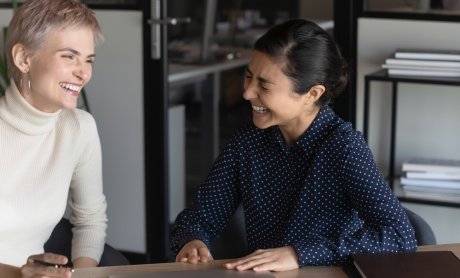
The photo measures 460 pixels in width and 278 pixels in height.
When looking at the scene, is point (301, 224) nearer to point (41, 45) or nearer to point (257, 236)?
point (257, 236)

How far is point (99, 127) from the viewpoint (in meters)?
3.91

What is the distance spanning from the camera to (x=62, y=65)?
221cm

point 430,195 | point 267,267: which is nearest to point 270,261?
point 267,267

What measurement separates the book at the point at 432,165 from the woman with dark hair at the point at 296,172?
1021 mm

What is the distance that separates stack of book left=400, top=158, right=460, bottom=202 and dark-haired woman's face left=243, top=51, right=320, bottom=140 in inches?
44.4

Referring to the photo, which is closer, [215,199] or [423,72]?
[215,199]

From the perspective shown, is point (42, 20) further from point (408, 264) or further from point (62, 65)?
point (408, 264)

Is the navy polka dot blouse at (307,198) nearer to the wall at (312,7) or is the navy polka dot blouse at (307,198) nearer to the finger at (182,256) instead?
the finger at (182,256)

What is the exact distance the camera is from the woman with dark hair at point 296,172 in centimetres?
196

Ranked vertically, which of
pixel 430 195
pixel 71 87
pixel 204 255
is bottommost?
pixel 430 195

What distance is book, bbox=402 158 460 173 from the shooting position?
10.1 feet

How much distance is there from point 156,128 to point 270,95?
5.76ft

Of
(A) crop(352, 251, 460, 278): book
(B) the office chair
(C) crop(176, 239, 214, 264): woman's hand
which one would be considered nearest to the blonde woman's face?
(B) the office chair

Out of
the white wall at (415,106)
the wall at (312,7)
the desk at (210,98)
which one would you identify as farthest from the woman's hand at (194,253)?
the wall at (312,7)
